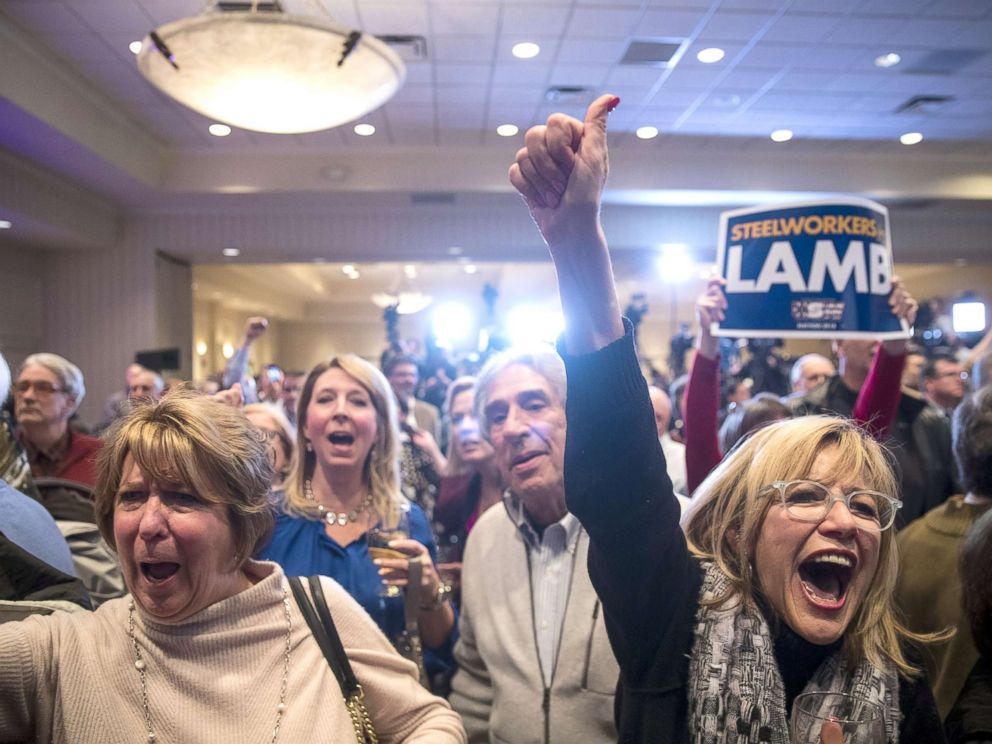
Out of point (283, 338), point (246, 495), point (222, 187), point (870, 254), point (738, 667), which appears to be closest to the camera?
point (738, 667)

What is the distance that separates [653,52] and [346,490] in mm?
4282

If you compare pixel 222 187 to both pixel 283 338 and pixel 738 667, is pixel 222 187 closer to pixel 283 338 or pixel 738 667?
pixel 738 667

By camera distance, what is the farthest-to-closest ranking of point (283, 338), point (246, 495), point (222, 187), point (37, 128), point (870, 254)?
point (283, 338) → point (222, 187) → point (37, 128) → point (870, 254) → point (246, 495)

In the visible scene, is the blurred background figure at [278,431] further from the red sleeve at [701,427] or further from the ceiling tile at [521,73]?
the ceiling tile at [521,73]

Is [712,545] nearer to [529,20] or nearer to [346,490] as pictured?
[346,490]

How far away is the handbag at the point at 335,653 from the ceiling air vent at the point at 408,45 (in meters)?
4.43

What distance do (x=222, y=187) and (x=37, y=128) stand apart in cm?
197

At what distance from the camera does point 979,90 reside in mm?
6043

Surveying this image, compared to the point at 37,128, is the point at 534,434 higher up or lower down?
lower down

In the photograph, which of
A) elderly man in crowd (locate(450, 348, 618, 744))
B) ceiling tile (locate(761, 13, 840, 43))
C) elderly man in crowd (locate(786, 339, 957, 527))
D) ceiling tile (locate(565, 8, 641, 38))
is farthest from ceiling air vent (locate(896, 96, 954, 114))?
elderly man in crowd (locate(450, 348, 618, 744))

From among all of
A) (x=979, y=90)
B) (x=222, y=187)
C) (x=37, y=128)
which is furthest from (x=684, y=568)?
(x=222, y=187)

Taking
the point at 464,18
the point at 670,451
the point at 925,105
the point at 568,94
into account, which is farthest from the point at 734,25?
the point at 670,451

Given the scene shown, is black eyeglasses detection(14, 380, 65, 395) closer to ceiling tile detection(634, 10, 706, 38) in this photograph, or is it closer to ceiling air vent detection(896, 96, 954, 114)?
ceiling tile detection(634, 10, 706, 38)

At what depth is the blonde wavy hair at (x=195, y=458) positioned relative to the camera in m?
1.22
